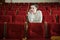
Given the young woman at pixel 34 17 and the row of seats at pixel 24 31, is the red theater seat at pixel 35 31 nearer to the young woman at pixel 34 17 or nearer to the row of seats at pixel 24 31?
the row of seats at pixel 24 31

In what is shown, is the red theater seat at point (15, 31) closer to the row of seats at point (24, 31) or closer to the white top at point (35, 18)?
the row of seats at point (24, 31)

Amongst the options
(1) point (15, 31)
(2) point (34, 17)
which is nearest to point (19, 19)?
(2) point (34, 17)

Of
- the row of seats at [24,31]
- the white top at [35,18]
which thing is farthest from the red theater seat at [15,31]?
the white top at [35,18]

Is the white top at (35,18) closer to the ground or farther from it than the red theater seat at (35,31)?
farther from it

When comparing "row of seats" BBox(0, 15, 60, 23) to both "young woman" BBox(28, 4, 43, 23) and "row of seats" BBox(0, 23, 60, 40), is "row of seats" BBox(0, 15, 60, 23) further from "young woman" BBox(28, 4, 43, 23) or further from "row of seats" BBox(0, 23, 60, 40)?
"row of seats" BBox(0, 23, 60, 40)

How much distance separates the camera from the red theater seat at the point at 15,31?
5.90ft

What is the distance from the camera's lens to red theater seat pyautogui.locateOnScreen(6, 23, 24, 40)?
5.90 feet

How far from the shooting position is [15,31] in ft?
5.91

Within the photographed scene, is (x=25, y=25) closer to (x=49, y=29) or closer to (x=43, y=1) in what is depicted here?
(x=49, y=29)

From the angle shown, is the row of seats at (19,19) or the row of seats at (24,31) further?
the row of seats at (19,19)

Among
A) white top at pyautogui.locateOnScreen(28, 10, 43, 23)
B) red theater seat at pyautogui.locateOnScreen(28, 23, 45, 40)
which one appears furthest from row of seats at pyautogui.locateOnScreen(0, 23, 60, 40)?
white top at pyautogui.locateOnScreen(28, 10, 43, 23)

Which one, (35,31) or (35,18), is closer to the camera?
(35,31)

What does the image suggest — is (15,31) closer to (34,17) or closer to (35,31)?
(35,31)

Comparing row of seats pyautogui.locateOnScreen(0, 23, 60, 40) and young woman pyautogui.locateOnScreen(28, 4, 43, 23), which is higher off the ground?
Answer: young woman pyautogui.locateOnScreen(28, 4, 43, 23)
